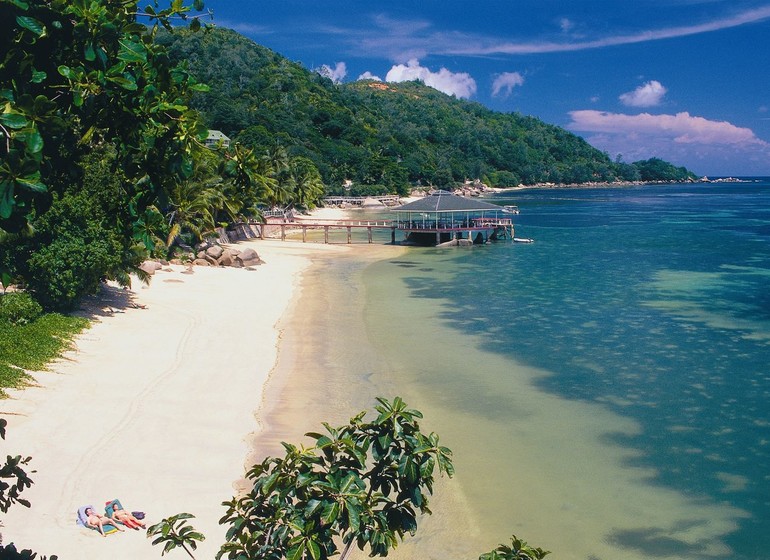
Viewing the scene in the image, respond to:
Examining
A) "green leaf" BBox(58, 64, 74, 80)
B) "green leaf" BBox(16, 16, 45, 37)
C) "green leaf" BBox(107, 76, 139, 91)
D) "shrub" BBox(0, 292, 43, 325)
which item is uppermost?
"green leaf" BBox(16, 16, 45, 37)

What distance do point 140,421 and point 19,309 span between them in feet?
18.0

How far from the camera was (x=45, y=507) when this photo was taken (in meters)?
9.20

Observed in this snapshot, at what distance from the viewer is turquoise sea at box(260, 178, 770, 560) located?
10.6 m

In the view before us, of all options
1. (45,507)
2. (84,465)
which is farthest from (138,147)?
(84,465)

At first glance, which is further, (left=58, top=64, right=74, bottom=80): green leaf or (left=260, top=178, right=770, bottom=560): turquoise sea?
(left=260, top=178, right=770, bottom=560): turquoise sea

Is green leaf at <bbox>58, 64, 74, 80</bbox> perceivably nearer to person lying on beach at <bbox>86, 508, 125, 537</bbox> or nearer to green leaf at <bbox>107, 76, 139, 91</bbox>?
green leaf at <bbox>107, 76, 139, 91</bbox>

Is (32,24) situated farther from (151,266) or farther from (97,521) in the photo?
(151,266)

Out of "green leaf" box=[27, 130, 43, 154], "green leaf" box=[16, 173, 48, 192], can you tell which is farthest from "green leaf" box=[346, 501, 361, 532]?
"green leaf" box=[27, 130, 43, 154]

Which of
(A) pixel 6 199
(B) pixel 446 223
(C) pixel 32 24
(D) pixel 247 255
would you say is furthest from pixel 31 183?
(B) pixel 446 223

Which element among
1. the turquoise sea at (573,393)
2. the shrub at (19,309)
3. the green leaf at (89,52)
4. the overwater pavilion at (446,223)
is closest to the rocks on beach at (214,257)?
the turquoise sea at (573,393)

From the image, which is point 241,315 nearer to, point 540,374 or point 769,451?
point 540,374

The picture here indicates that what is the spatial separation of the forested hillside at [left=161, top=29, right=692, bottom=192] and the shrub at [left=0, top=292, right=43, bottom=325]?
69.8 metres

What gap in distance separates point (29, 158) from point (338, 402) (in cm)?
1252

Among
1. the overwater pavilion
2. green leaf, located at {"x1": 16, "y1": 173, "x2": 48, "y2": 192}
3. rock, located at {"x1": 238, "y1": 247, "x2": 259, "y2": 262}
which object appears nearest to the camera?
green leaf, located at {"x1": 16, "y1": 173, "x2": 48, "y2": 192}
